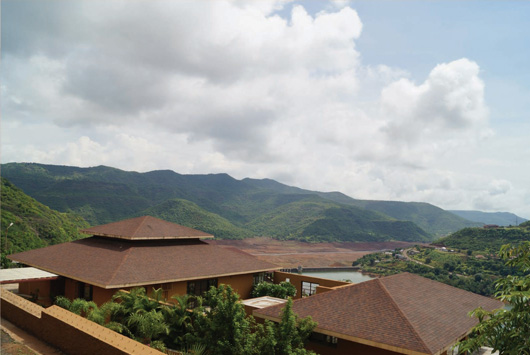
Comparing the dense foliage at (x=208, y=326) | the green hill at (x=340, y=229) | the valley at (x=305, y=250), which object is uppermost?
the dense foliage at (x=208, y=326)

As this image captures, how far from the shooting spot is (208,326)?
1358 cm

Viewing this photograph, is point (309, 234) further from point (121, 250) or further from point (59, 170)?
point (121, 250)

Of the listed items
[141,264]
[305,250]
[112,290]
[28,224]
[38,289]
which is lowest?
[305,250]

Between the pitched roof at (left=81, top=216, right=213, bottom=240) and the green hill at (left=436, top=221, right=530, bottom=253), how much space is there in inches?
2958

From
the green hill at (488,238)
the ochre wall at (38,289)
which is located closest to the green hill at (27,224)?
the ochre wall at (38,289)

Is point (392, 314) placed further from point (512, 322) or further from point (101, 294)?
point (101, 294)

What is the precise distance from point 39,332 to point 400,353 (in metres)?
14.5

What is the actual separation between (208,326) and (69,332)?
5094 mm

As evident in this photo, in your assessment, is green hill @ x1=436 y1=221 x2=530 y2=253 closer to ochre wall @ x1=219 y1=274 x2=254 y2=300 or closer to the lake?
the lake

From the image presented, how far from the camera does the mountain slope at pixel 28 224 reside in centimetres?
5031

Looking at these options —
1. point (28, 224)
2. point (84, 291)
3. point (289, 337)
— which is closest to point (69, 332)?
point (289, 337)

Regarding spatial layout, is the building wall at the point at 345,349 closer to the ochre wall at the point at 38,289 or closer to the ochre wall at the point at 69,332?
the ochre wall at the point at 69,332

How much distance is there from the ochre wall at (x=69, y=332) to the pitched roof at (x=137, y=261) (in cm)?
408

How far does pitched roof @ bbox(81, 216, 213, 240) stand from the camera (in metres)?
25.9
